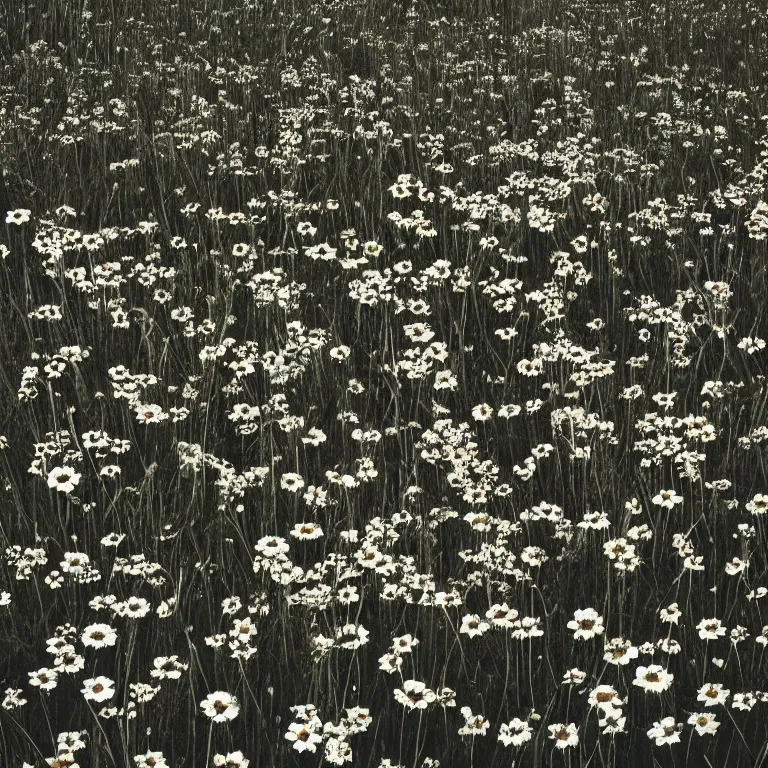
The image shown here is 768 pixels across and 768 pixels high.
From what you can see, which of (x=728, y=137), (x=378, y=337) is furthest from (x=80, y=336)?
(x=728, y=137)

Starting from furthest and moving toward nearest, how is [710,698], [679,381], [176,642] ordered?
[679,381], [176,642], [710,698]

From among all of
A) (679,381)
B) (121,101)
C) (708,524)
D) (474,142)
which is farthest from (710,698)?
(121,101)

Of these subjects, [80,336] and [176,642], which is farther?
[80,336]

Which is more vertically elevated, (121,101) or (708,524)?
(121,101)

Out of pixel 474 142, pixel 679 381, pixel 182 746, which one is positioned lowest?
pixel 182 746

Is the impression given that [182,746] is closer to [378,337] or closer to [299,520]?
[299,520]

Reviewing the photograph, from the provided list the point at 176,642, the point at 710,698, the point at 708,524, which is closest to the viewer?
the point at 710,698
